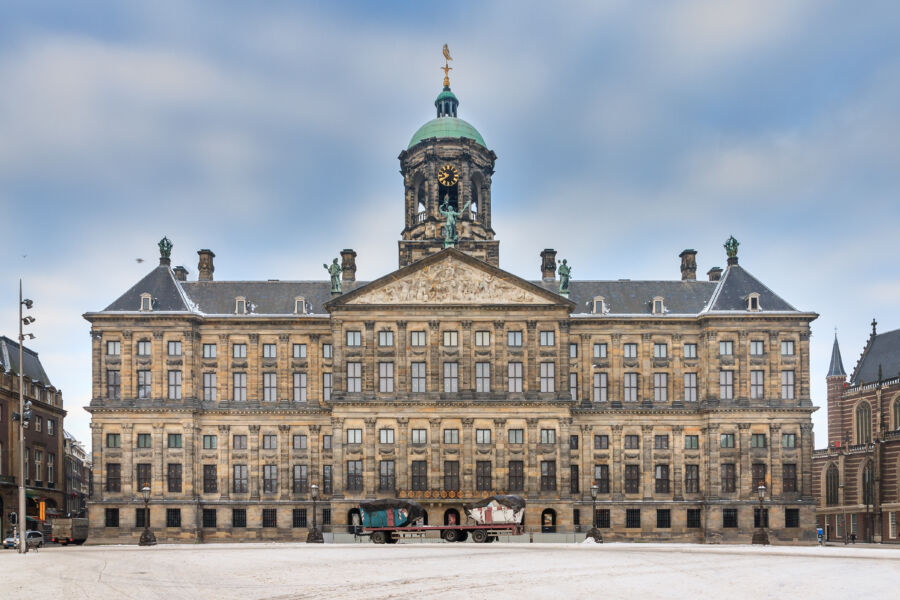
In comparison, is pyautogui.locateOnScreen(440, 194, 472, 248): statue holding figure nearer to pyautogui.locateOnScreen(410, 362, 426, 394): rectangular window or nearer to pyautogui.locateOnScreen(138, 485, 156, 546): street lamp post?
pyautogui.locateOnScreen(410, 362, 426, 394): rectangular window

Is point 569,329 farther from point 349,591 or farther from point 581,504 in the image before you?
point 349,591

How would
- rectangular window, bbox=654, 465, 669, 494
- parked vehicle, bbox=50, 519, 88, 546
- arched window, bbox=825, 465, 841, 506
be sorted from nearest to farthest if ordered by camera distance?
parked vehicle, bbox=50, 519, 88, 546
rectangular window, bbox=654, 465, 669, 494
arched window, bbox=825, 465, 841, 506

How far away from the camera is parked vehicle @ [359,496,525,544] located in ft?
193

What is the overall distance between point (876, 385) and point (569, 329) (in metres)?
30.3

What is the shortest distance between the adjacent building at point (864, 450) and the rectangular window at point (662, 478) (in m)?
18.5

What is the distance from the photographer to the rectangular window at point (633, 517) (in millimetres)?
74938

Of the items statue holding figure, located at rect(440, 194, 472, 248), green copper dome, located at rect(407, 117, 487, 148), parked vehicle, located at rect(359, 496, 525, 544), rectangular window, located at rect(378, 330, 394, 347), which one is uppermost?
green copper dome, located at rect(407, 117, 487, 148)

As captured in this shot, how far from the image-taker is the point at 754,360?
248 feet

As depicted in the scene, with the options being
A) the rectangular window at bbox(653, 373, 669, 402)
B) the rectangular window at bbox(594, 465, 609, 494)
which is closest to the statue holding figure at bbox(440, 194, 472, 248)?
the rectangular window at bbox(653, 373, 669, 402)

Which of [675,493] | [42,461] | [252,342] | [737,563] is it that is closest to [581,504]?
[675,493]

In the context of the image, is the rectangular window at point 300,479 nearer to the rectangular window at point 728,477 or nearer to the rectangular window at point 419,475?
the rectangular window at point 419,475

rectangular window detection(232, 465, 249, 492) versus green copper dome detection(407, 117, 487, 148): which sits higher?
green copper dome detection(407, 117, 487, 148)

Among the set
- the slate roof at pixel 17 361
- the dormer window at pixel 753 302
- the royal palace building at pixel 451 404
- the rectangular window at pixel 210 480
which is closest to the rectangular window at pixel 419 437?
the royal palace building at pixel 451 404

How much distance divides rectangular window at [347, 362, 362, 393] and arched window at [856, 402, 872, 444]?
46.6 m
